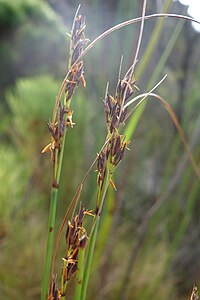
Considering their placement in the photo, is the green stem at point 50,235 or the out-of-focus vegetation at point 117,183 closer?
the green stem at point 50,235

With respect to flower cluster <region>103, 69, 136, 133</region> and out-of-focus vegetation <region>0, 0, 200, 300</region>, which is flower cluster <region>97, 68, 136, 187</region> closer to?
flower cluster <region>103, 69, 136, 133</region>

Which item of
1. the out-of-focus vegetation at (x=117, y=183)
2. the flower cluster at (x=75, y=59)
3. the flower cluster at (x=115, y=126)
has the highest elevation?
the flower cluster at (x=75, y=59)

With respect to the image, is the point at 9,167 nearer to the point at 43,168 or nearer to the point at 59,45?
the point at 43,168

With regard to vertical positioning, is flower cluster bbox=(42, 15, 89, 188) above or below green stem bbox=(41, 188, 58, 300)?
above

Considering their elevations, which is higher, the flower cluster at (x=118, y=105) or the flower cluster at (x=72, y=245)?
the flower cluster at (x=118, y=105)

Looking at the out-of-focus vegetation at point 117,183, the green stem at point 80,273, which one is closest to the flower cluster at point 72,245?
the green stem at point 80,273

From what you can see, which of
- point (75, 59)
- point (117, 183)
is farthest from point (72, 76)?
point (117, 183)

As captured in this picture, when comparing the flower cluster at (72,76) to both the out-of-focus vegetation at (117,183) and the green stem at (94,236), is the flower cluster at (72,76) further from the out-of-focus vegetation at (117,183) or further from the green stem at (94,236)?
the out-of-focus vegetation at (117,183)

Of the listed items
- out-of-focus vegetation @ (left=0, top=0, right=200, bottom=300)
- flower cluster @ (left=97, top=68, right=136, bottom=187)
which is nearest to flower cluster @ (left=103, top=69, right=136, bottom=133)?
flower cluster @ (left=97, top=68, right=136, bottom=187)

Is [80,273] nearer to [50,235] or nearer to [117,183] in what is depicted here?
[50,235]
